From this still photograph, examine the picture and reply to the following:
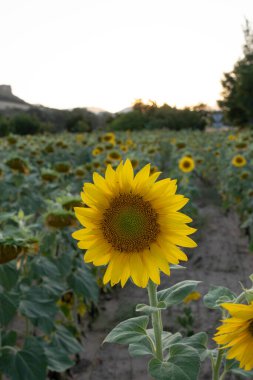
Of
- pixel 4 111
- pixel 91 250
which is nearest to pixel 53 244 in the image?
pixel 91 250

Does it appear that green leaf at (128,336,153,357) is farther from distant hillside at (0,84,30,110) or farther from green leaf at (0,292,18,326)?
distant hillside at (0,84,30,110)

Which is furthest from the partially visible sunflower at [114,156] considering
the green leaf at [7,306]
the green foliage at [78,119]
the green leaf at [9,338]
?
the green foliage at [78,119]

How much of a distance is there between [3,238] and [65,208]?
1014 millimetres

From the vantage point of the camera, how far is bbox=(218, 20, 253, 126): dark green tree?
31.7 m

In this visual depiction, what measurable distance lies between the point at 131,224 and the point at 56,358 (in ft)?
5.01

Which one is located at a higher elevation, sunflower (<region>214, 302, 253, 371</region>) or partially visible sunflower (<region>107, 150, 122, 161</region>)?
partially visible sunflower (<region>107, 150, 122, 161</region>)

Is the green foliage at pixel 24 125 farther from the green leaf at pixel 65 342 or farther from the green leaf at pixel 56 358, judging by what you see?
the green leaf at pixel 56 358

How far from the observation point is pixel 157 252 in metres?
1.34

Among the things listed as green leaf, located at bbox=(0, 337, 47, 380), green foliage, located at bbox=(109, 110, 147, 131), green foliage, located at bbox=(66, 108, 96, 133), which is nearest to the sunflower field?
green leaf, located at bbox=(0, 337, 47, 380)

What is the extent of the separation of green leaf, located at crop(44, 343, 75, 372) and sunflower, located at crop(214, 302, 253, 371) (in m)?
1.59

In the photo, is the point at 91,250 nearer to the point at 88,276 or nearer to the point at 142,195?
the point at 142,195

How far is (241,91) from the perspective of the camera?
31953 millimetres

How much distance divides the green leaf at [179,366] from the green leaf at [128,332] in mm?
95

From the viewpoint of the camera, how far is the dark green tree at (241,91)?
31703 millimetres
